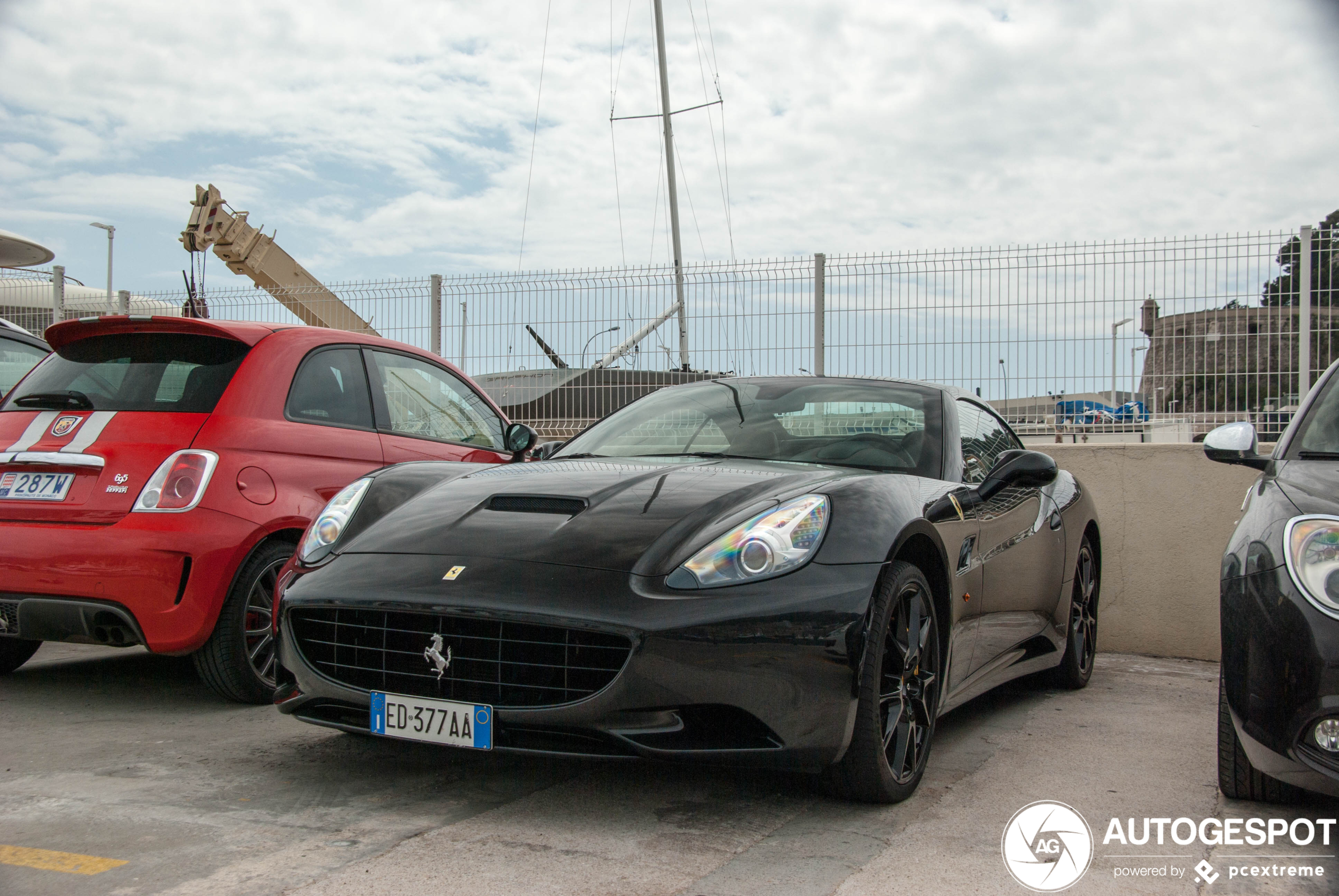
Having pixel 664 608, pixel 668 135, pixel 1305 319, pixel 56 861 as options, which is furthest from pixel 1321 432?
pixel 668 135

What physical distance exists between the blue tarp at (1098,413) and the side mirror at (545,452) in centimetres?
387

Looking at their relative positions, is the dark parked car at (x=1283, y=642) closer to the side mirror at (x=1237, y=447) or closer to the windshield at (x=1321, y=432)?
the windshield at (x=1321, y=432)

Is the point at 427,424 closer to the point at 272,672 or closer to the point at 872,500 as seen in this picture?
the point at 272,672

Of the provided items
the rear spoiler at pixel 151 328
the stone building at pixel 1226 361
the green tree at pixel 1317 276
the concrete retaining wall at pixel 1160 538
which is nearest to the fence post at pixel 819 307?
the concrete retaining wall at pixel 1160 538

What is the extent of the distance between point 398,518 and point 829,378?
6.46 ft

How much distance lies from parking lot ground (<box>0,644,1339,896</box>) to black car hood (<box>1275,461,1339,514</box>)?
2.88 ft

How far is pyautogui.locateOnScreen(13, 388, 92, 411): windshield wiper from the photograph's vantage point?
181 inches

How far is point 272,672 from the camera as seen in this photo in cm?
456

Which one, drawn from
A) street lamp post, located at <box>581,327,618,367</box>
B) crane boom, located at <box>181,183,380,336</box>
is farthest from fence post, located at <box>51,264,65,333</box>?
street lamp post, located at <box>581,327,618,367</box>

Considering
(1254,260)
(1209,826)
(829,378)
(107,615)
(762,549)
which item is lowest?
(1209,826)

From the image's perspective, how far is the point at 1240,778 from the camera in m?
3.37

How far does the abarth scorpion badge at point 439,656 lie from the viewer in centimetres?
306

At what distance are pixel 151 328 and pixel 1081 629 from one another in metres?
4.30

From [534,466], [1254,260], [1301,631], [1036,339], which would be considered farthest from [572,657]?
[1254,260]
